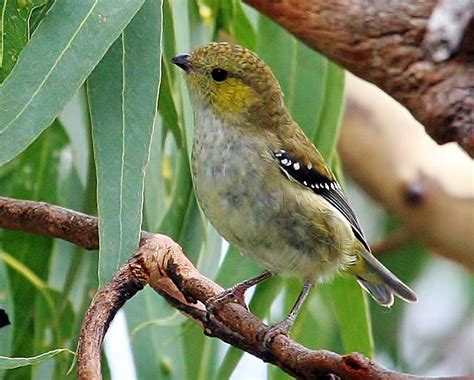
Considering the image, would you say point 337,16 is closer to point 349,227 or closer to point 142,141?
point 142,141

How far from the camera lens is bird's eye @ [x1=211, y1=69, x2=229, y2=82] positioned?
2.32 meters

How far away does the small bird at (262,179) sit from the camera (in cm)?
211

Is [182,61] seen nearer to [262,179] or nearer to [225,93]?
[225,93]

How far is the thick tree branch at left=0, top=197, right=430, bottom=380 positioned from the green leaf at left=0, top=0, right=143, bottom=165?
0.60 feet

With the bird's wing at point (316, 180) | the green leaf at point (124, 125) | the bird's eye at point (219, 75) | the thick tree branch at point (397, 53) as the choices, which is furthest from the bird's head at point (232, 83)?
the green leaf at point (124, 125)

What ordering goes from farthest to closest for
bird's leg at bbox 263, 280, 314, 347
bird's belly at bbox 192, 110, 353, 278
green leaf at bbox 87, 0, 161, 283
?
bird's belly at bbox 192, 110, 353, 278 → green leaf at bbox 87, 0, 161, 283 → bird's leg at bbox 263, 280, 314, 347

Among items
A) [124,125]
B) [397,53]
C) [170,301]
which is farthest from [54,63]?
[397,53]

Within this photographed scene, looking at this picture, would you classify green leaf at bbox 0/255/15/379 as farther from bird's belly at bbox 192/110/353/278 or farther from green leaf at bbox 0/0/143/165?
green leaf at bbox 0/0/143/165

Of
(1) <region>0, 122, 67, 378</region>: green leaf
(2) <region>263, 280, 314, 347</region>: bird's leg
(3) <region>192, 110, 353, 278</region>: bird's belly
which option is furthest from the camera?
(1) <region>0, 122, 67, 378</region>: green leaf

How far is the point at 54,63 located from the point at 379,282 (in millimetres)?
1127

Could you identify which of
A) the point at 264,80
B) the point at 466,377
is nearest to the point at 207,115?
the point at 264,80

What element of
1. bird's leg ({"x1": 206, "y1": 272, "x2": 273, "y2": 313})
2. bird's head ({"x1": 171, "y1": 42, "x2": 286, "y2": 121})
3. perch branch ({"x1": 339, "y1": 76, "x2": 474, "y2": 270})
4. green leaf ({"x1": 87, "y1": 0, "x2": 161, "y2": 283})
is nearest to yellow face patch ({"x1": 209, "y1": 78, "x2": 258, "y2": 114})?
bird's head ({"x1": 171, "y1": 42, "x2": 286, "y2": 121})

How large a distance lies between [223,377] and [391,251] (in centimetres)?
165

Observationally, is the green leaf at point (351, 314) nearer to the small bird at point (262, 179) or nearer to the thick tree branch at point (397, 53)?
the small bird at point (262, 179)
